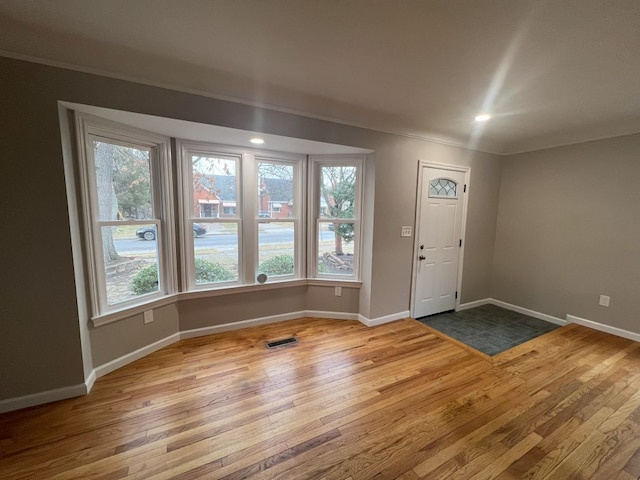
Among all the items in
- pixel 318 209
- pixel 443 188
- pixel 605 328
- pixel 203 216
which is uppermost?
pixel 443 188

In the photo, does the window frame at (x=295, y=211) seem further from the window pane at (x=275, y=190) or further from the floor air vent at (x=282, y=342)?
the floor air vent at (x=282, y=342)

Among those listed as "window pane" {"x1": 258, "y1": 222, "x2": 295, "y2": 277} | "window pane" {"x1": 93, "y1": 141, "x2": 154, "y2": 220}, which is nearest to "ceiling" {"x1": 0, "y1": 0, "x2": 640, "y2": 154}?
"window pane" {"x1": 93, "y1": 141, "x2": 154, "y2": 220}

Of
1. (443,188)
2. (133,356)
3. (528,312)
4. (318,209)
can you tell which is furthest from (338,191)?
(528,312)

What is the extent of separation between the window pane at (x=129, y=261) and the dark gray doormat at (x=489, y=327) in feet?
10.8

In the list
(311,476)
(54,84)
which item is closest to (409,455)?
(311,476)

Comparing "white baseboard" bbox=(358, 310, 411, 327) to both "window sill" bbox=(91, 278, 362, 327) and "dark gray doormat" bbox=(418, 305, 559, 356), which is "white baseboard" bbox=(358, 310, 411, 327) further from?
"window sill" bbox=(91, 278, 362, 327)

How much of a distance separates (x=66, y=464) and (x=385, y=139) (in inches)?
142

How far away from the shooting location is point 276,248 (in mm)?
3248

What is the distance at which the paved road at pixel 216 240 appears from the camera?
94.0 inches

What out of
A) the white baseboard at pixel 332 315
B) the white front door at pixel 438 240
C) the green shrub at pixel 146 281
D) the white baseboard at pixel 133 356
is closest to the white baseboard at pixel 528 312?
the white front door at pixel 438 240

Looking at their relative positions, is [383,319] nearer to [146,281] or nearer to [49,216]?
[146,281]

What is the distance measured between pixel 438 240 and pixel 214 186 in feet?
9.75

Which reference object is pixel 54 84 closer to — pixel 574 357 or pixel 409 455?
pixel 409 455

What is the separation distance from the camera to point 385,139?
3.00m
